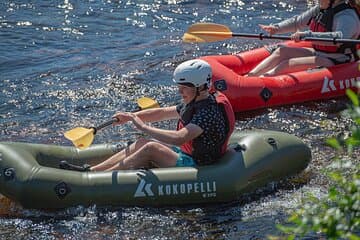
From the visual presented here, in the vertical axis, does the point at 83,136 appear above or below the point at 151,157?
above

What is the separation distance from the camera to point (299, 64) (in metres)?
8.16

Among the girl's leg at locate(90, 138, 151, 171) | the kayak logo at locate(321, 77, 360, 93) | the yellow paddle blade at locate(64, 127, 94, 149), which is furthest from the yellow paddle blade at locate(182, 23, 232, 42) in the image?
the yellow paddle blade at locate(64, 127, 94, 149)

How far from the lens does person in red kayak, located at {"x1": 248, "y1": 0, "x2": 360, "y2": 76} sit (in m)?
7.85

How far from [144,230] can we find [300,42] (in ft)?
13.3

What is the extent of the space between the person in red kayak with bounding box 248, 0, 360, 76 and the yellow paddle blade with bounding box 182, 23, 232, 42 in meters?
0.53

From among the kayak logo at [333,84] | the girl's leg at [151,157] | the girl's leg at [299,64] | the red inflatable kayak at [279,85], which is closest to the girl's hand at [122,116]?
the girl's leg at [151,157]

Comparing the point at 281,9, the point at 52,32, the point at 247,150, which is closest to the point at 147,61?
the point at 52,32

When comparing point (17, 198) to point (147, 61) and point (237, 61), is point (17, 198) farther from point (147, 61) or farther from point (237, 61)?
point (147, 61)

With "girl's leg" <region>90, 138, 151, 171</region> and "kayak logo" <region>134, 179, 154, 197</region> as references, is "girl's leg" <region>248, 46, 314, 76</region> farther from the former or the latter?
"kayak logo" <region>134, 179, 154, 197</region>

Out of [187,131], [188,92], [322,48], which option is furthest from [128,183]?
[322,48]

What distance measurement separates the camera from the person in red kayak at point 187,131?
5559mm

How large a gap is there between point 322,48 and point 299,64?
0.30 metres

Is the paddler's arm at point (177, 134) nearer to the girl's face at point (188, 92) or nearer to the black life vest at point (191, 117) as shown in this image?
the black life vest at point (191, 117)

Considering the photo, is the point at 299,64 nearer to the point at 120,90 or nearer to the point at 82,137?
the point at 120,90
